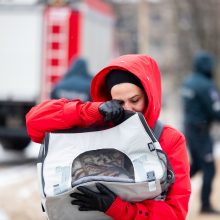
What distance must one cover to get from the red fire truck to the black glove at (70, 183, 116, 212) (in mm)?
10614

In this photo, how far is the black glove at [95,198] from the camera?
2945mm

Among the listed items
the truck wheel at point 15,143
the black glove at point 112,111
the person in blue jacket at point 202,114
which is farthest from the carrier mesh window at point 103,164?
the truck wheel at point 15,143

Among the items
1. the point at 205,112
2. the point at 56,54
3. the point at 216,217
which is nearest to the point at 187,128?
the point at 205,112

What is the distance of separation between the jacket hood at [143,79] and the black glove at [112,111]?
0.15m

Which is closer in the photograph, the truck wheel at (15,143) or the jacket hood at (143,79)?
the jacket hood at (143,79)

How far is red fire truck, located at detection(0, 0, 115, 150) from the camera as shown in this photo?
13.6 m

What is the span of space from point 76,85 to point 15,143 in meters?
5.82

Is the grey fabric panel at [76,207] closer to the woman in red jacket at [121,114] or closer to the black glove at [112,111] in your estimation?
the woman in red jacket at [121,114]

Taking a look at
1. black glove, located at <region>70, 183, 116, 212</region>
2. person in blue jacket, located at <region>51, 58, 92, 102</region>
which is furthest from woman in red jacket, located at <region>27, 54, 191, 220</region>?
person in blue jacket, located at <region>51, 58, 92, 102</region>

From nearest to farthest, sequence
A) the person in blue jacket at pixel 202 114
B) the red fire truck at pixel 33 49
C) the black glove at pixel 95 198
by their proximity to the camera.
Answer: the black glove at pixel 95 198
the person in blue jacket at pixel 202 114
the red fire truck at pixel 33 49

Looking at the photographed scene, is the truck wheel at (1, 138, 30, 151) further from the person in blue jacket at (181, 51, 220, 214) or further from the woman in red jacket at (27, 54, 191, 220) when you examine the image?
the woman in red jacket at (27, 54, 191, 220)

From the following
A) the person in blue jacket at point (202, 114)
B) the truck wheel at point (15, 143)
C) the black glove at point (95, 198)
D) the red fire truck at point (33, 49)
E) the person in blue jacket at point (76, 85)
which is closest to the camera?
the black glove at point (95, 198)

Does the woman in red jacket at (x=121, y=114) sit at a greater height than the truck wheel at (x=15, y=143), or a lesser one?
greater

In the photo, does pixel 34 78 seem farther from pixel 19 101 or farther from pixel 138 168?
pixel 138 168
